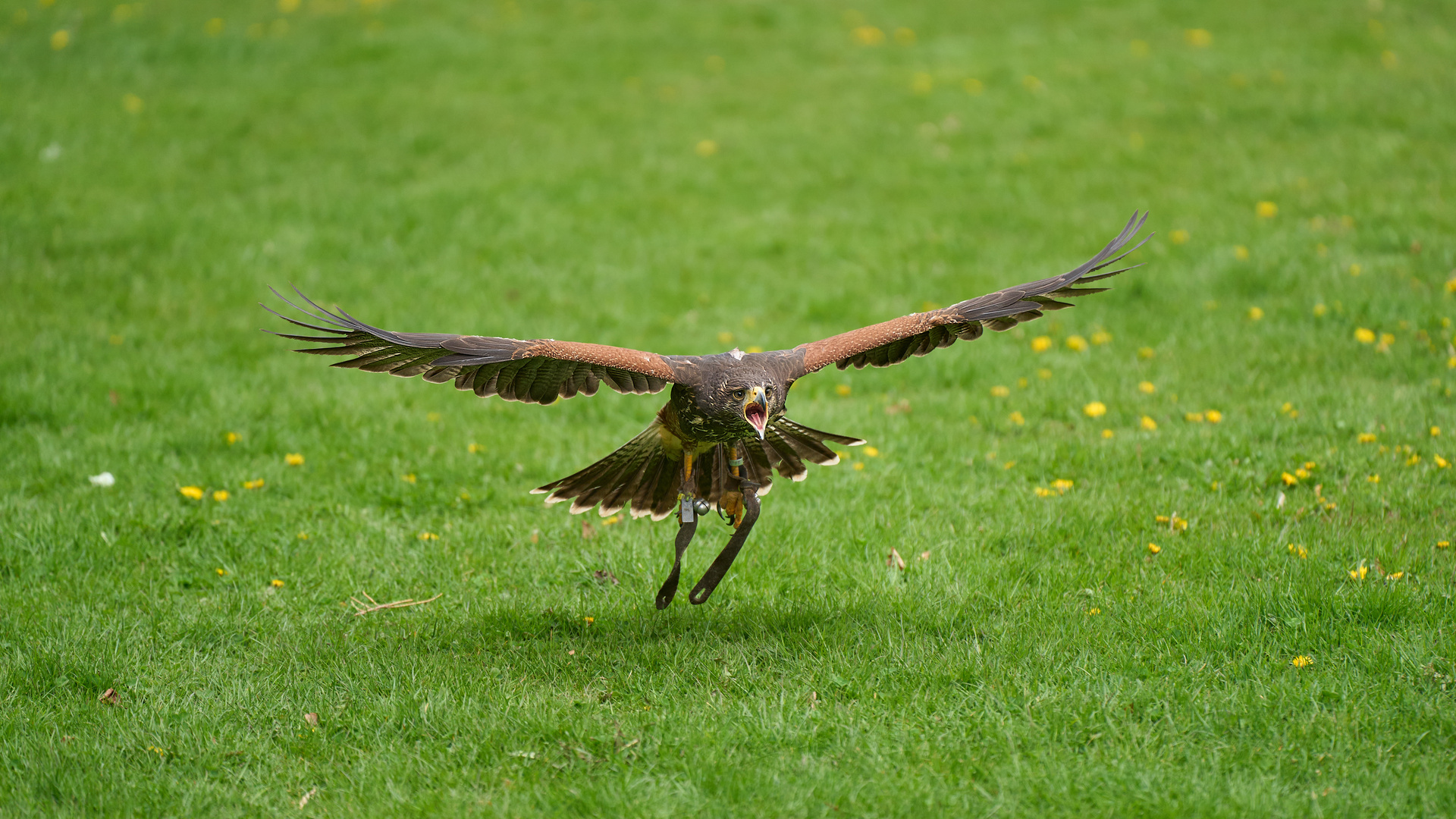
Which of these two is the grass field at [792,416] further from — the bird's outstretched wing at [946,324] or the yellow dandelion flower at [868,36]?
the bird's outstretched wing at [946,324]

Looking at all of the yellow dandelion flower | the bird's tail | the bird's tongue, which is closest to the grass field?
the yellow dandelion flower

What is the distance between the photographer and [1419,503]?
6398 mm

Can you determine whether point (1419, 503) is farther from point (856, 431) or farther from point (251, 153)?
point (251, 153)

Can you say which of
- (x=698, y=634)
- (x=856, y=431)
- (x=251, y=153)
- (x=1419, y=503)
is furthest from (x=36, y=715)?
(x=251, y=153)

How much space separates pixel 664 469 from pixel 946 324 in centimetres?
172

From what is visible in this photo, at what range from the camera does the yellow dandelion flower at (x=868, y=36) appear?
15.6 meters

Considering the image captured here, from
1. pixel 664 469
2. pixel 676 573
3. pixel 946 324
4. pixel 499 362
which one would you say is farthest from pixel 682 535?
pixel 946 324

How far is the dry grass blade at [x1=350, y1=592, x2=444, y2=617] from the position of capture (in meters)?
6.00

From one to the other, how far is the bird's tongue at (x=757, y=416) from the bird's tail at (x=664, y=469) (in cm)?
96

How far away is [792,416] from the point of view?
27.2ft

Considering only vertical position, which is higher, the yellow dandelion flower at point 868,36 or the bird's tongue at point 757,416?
the yellow dandelion flower at point 868,36

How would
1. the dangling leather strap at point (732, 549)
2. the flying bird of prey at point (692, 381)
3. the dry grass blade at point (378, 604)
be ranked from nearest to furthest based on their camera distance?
the flying bird of prey at point (692, 381) → the dangling leather strap at point (732, 549) → the dry grass blade at point (378, 604)

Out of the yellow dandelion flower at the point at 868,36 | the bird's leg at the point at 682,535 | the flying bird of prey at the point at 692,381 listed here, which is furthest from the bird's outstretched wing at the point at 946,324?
the yellow dandelion flower at the point at 868,36

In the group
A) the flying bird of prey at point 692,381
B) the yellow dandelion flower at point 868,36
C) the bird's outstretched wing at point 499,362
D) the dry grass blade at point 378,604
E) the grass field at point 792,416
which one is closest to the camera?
the grass field at point 792,416
